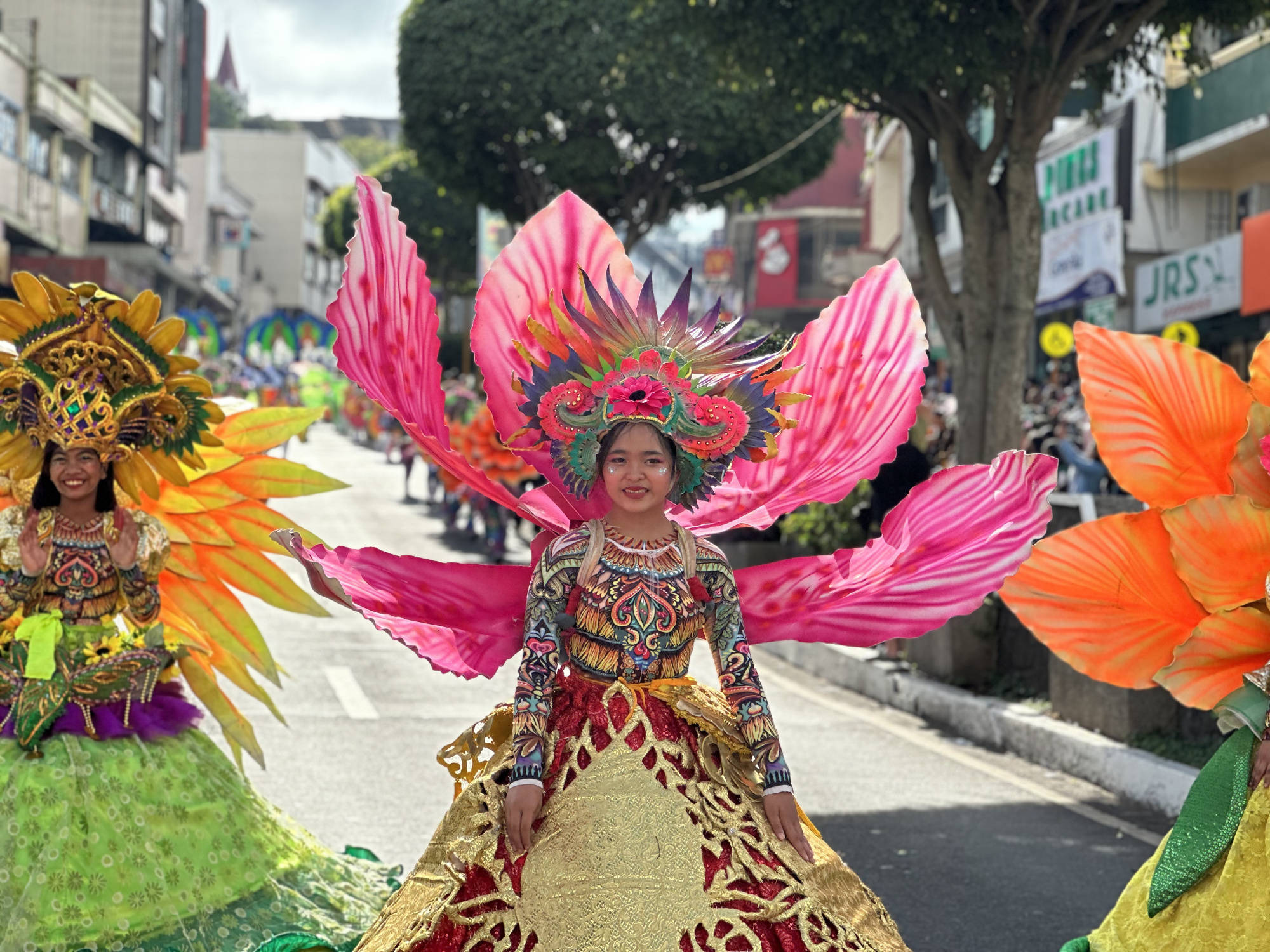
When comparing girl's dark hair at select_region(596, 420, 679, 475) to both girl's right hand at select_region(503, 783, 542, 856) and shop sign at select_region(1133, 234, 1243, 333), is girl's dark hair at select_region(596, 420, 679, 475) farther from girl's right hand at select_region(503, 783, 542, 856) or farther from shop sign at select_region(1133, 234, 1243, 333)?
shop sign at select_region(1133, 234, 1243, 333)

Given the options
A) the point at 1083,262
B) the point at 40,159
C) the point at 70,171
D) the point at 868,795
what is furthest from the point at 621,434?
the point at 70,171

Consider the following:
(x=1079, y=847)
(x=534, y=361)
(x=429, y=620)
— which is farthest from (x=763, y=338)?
(x=1079, y=847)

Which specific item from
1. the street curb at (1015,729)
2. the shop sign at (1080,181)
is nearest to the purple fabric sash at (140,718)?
the street curb at (1015,729)

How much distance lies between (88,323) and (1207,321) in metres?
20.0

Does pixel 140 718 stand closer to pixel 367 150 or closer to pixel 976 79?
pixel 976 79

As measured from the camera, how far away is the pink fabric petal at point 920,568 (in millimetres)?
4090

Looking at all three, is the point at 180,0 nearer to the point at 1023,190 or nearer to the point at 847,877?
the point at 1023,190

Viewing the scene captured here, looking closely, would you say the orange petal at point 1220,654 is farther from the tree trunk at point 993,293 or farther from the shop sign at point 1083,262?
the shop sign at point 1083,262

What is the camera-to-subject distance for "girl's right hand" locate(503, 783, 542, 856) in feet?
11.9

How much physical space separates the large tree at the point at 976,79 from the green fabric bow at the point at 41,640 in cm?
776

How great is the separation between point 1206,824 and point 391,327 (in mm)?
2348

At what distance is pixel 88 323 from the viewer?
5238mm

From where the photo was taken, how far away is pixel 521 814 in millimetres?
3619

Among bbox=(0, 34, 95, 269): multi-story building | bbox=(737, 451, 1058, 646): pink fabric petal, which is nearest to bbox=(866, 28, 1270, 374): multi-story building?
bbox=(737, 451, 1058, 646): pink fabric petal
